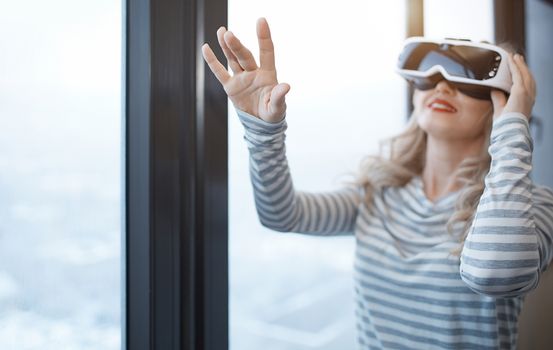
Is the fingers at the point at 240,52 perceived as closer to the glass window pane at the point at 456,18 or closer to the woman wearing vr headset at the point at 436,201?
the woman wearing vr headset at the point at 436,201

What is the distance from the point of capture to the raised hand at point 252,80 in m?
0.79

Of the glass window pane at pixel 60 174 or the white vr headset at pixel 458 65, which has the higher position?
the white vr headset at pixel 458 65

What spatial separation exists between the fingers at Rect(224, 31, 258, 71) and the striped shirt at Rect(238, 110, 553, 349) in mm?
84

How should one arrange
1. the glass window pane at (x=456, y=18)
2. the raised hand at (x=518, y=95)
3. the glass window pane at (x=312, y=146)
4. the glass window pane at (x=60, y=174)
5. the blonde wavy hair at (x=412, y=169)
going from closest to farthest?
the glass window pane at (x=60, y=174)
the raised hand at (x=518, y=95)
the blonde wavy hair at (x=412, y=169)
the glass window pane at (x=312, y=146)
the glass window pane at (x=456, y=18)

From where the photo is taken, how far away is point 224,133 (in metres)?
0.93

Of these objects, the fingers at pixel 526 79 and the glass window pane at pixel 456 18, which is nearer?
the fingers at pixel 526 79

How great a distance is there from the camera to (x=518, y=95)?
2.77ft

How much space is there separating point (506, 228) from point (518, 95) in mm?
252

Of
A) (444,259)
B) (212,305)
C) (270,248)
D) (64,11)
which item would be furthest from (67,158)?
(444,259)

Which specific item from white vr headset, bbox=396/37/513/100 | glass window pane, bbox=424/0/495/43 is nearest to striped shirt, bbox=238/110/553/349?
white vr headset, bbox=396/37/513/100

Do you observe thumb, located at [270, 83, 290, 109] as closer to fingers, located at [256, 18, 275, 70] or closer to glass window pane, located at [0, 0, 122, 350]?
fingers, located at [256, 18, 275, 70]

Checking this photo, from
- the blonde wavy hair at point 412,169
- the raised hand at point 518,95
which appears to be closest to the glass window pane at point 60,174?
the blonde wavy hair at point 412,169

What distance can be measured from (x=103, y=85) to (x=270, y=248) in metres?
0.53

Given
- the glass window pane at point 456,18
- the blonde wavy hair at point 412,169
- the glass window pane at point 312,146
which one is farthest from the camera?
the glass window pane at point 456,18
